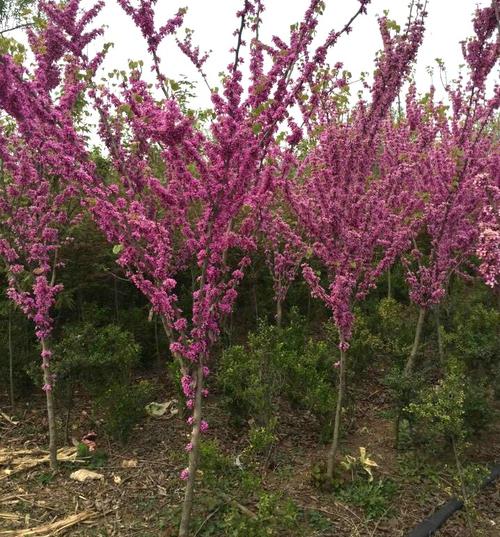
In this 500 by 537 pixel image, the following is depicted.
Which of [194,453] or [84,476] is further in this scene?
[84,476]

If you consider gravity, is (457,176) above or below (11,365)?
above

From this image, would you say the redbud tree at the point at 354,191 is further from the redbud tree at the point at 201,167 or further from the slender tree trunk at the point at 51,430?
the slender tree trunk at the point at 51,430

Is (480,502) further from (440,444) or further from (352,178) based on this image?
(352,178)

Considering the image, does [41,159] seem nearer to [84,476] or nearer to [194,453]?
[194,453]

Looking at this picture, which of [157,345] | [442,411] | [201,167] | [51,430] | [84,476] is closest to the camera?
[201,167]

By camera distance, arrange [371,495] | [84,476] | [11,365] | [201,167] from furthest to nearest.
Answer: [11,365] < [84,476] < [371,495] < [201,167]

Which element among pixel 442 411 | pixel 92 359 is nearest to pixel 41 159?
pixel 92 359

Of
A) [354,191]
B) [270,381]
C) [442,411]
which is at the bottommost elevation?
[442,411]

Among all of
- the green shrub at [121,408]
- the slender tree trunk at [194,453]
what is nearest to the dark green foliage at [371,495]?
the slender tree trunk at [194,453]

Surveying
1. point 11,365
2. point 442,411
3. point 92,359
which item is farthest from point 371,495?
point 11,365

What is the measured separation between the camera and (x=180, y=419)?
16.6 feet

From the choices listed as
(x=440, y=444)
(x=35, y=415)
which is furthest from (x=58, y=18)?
(x=440, y=444)

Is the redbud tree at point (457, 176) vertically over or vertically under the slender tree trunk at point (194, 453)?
over

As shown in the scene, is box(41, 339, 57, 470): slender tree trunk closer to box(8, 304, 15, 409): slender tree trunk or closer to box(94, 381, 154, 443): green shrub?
box(94, 381, 154, 443): green shrub
